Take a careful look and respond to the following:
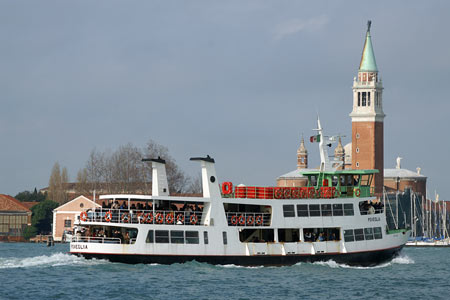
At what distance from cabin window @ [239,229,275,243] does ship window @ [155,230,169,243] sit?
482 cm

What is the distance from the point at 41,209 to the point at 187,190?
2055 cm

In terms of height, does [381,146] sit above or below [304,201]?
above

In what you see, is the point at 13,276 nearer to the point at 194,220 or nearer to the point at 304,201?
the point at 194,220

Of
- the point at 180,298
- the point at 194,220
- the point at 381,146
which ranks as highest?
the point at 381,146

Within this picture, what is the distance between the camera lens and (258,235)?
5594 cm

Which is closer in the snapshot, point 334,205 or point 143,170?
point 334,205

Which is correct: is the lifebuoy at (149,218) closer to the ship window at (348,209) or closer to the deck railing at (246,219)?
the deck railing at (246,219)

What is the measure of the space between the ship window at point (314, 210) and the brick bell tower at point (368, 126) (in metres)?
94.9

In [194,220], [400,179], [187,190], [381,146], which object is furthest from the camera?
[400,179]

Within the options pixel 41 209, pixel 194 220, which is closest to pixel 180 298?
pixel 194 220

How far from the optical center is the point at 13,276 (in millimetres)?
50469

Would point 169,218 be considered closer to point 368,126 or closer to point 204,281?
point 204,281

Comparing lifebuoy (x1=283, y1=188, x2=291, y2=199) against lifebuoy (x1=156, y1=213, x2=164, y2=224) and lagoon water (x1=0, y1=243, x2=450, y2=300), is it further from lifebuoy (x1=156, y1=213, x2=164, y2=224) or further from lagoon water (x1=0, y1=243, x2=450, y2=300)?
lifebuoy (x1=156, y1=213, x2=164, y2=224)

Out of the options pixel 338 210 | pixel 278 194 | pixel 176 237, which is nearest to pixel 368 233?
pixel 338 210
